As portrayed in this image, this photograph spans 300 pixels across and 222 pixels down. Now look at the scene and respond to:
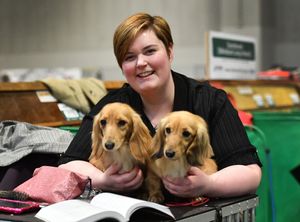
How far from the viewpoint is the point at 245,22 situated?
7918 millimetres

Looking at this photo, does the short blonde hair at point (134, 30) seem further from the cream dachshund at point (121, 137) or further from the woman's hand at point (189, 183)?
the woman's hand at point (189, 183)

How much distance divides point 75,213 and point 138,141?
354mm

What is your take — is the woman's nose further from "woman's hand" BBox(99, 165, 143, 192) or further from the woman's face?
"woman's hand" BBox(99, 165, 143, 192)

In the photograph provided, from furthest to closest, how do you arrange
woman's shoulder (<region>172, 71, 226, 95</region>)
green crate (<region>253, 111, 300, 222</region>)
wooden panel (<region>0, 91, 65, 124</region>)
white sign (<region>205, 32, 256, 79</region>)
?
1. white sign (<region>205, 32, 256, 79</region>)
2. green crate (<region>253, 111, 300, 222</region>)
3. wooden panel (<region>0, 91, 65, 124</region>)
4. woman's shoulder (<region>172, 71, 226, 95</region>)

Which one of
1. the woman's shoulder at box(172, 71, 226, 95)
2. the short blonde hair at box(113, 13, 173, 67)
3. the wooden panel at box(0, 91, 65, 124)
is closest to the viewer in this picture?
the short blonde hair at box(113, 13, 173, 67)

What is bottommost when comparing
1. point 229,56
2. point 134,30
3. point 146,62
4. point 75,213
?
point 229,56

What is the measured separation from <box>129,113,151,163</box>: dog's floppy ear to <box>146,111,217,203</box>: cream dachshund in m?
0.03

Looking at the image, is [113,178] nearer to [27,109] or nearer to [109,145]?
[109,145]

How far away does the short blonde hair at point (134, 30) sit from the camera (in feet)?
6.41

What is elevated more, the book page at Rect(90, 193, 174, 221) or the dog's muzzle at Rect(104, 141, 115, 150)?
the dog's muzzle at Rect(104, 141, 115, 150)

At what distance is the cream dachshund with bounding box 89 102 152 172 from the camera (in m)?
Result: 1.68

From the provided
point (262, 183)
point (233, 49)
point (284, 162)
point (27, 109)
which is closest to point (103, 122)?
point (27, 109)

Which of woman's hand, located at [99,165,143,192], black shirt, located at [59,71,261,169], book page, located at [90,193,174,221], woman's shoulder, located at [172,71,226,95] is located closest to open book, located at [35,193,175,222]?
book page, located at [90,193,174,221]

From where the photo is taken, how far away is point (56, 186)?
1.83 meters
